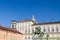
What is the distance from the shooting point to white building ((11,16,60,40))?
2159 inches

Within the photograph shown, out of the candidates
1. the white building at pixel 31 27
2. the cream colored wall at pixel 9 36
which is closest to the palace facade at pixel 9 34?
the cream colored wall at pixel 9 36

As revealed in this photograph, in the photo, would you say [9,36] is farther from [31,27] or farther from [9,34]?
[31,27]

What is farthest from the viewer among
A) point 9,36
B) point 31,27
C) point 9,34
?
point 31,27

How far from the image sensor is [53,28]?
181 ft

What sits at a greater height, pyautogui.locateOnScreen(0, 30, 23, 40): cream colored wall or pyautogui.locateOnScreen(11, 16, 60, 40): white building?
pyautogui.locateOnScreen(11, 16, 60, 40): white building

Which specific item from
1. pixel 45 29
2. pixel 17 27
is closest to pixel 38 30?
pixel 45 29

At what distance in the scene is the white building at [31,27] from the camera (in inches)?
2159

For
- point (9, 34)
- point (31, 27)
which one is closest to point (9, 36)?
point (9, 34)

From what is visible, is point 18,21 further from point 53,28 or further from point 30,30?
point 53,28

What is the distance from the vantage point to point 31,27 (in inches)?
2314

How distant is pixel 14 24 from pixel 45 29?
488 inches

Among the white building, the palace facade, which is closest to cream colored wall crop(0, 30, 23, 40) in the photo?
the palace facade

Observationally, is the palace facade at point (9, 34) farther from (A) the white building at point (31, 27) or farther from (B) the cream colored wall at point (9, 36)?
(A) the white building at point (31, 27)

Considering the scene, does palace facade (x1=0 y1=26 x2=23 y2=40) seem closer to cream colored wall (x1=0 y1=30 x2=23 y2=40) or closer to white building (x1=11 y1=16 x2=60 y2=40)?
cream colored wall (x1=0 y1=30 x2=23 y2=40)
